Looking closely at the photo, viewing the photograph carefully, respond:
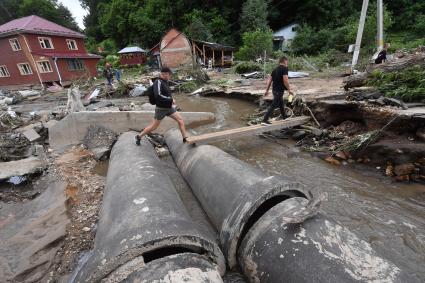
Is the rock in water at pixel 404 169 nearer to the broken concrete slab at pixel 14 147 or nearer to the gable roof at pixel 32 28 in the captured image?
the broken concrete slab at pixel 14 147

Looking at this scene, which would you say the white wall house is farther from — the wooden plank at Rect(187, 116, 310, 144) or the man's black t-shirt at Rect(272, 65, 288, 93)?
the wooden plank at Rect(187, 116, 310, 144)

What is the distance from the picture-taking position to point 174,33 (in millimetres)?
29250

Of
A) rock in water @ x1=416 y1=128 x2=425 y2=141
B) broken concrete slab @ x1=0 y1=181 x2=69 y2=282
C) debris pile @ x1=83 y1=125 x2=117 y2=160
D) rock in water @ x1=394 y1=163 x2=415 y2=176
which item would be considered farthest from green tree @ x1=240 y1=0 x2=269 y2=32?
broken concrete slab @ x1=0 y1=181 x2=69 y2=282

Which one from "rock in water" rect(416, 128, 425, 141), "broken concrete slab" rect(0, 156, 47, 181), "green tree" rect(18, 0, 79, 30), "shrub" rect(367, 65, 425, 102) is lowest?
"broken concrete slab" rect(0, 156, 47, 181)


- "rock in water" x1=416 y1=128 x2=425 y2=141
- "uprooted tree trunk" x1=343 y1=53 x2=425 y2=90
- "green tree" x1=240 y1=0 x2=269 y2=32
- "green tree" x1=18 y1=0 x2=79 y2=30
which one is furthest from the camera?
"green tree" x1=18 y1=0 x2=79 y2=30

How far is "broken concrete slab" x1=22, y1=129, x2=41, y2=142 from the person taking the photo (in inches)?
292

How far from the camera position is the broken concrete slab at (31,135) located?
7.41m

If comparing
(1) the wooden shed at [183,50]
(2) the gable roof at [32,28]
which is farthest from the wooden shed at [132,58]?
(2) the gable roof at [32,28]

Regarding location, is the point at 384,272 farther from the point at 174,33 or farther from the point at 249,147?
the point at 174,33

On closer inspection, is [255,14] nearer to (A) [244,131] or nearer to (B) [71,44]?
(B) [71,44]

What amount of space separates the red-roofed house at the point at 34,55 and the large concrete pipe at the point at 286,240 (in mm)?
24821

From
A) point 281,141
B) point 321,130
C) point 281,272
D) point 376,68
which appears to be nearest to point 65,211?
point 281,272

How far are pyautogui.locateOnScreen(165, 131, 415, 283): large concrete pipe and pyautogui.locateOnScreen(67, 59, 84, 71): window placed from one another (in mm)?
28805

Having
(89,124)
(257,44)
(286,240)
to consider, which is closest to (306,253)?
(286,240)
